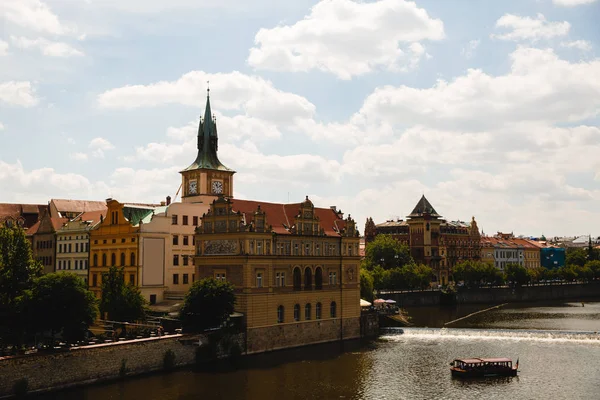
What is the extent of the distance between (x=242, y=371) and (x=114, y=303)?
15.6 m

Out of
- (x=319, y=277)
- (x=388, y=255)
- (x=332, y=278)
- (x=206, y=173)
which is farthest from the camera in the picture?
(x=388, y=255)

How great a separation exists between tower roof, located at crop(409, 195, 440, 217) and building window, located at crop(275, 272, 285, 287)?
102418 mm

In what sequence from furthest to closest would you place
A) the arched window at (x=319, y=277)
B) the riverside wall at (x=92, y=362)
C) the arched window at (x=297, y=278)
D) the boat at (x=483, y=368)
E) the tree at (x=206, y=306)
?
the arched window at (x=319, y=277) → the arched window at (x=297, y=278) → the tree at (x=206, y=306) → the boat at (x=483, y=368) → the riverside wall at (x=92, y=362)

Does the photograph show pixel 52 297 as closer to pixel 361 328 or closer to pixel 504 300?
pixel 361 328

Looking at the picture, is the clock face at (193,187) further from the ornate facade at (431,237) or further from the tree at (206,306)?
the ornate facade at (431,237)

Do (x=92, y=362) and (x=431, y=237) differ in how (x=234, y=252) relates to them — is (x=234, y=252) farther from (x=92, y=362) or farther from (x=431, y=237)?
(x=431, y=237)

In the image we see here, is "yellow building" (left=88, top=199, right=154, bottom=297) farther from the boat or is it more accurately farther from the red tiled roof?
the boat

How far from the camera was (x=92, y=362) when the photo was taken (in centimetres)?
5316

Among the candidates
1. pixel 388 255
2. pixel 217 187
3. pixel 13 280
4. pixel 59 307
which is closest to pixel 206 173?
pixel 217 187

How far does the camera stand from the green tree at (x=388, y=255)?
156 meters

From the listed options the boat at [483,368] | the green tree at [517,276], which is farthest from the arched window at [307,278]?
the green tree at [517,276]

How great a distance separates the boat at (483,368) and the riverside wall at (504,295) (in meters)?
64.8

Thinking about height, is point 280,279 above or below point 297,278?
below

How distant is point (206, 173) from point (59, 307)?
34073 millimetres
